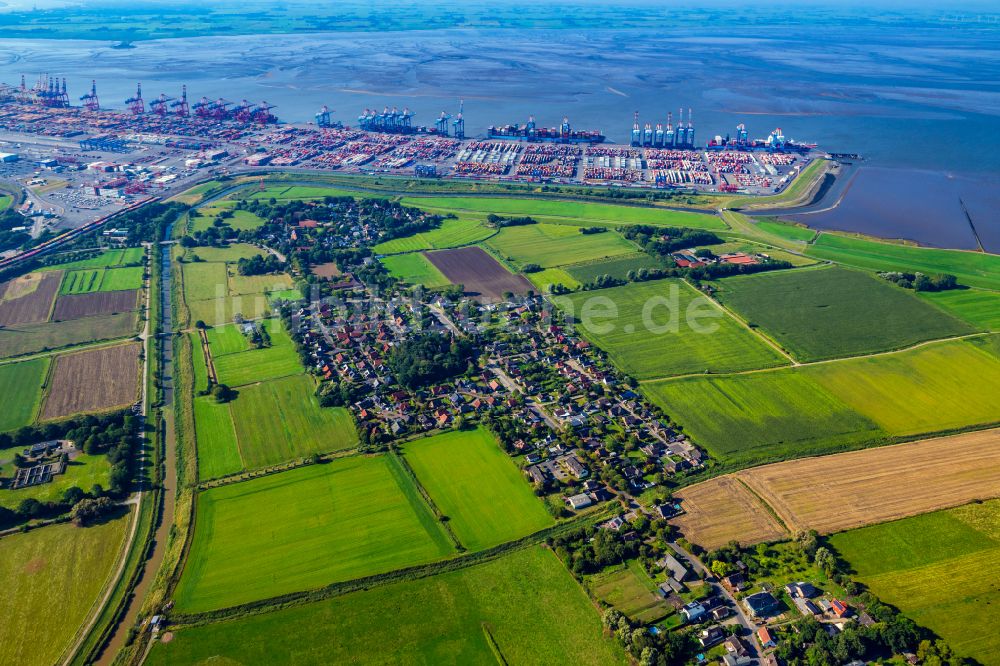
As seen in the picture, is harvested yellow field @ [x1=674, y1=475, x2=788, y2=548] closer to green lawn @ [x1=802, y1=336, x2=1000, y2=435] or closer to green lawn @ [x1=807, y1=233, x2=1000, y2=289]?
green lawn @ [x1=802, y1=336, x2=1000, y2=435]

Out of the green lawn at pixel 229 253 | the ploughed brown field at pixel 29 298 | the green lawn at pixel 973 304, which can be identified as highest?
the green lawn at pixel 973 304

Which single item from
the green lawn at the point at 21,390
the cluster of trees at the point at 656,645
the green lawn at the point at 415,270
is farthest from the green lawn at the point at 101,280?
the cluster of trees at the point at 656,645

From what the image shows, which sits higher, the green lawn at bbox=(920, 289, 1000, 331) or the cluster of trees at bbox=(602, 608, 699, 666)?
the green lawn at bbox=(920, 289, 1000, 331)

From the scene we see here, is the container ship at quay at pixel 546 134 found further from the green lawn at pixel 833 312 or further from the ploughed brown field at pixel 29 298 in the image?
the ploughed brown field at pixel 29 298

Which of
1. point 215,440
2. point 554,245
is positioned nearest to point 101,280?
point 215,440

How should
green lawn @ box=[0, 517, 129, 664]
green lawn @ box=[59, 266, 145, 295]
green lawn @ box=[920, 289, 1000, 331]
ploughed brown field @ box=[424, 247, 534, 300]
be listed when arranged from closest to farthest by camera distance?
green lawn @ box=[0, 517, 129, 664] < green lawn @ box=[920, 289, 1000, 331] < ploughed brown field @ box=[424, 247, 534, 300] < green lawn @ box=[59, 266, 145, 295]

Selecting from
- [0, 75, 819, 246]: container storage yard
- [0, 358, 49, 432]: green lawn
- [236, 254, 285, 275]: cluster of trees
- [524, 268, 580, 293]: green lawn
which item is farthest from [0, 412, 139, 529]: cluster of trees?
[0, 75, 819, 246]: container storage yard

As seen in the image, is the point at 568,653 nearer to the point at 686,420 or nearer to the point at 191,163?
the point at 686,420

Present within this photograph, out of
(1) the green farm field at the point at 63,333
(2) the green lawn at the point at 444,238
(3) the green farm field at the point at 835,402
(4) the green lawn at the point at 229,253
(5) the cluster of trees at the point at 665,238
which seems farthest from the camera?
(2) the green lawn at the point at 444,238
